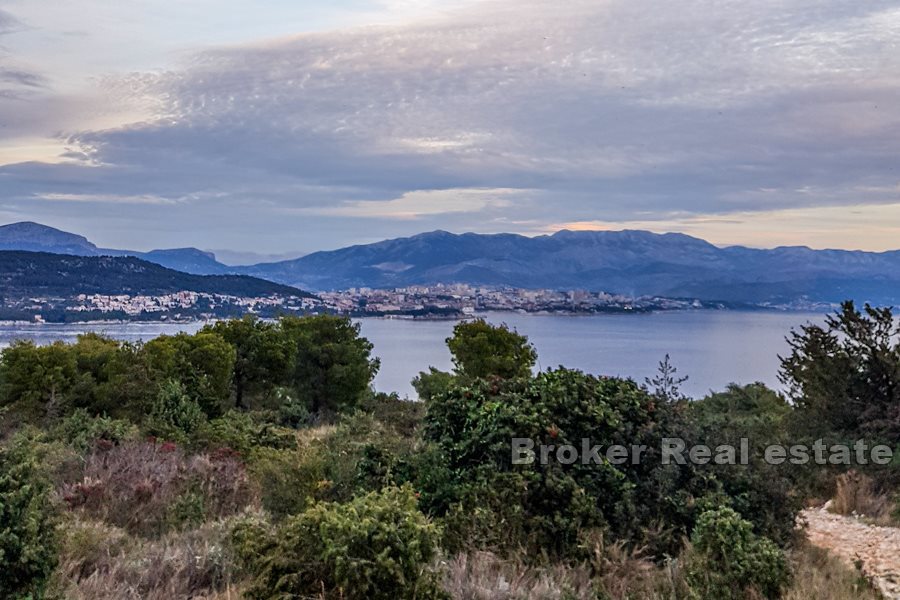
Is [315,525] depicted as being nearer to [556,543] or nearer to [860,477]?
[556,543]

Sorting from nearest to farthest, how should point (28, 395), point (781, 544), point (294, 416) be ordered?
point (781, 544)
point (28, 395)
point (294, 416)

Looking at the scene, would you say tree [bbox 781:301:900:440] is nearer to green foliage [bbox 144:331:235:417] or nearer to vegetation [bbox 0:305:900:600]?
vegetation [bbox 0:305:900:600]

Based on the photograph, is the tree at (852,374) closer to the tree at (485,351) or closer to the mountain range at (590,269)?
the tree at (485,351)

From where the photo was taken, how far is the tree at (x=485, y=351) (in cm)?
1914

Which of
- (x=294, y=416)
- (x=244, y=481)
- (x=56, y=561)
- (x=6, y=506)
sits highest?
(x=6, y=506)

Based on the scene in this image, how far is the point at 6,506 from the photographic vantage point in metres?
3.42

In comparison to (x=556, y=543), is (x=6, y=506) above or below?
above

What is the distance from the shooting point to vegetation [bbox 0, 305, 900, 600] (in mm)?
3639

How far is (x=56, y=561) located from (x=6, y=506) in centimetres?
36

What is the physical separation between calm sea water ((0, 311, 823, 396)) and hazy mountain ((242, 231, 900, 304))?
2703 centimetres

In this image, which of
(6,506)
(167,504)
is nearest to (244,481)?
(167,504)

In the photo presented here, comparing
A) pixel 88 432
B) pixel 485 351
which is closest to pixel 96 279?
pixel 485 351

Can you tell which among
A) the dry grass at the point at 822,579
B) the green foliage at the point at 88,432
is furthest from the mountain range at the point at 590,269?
the dry grass at the point at 822,579

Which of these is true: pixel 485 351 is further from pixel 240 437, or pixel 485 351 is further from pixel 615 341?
pixel 615 341
